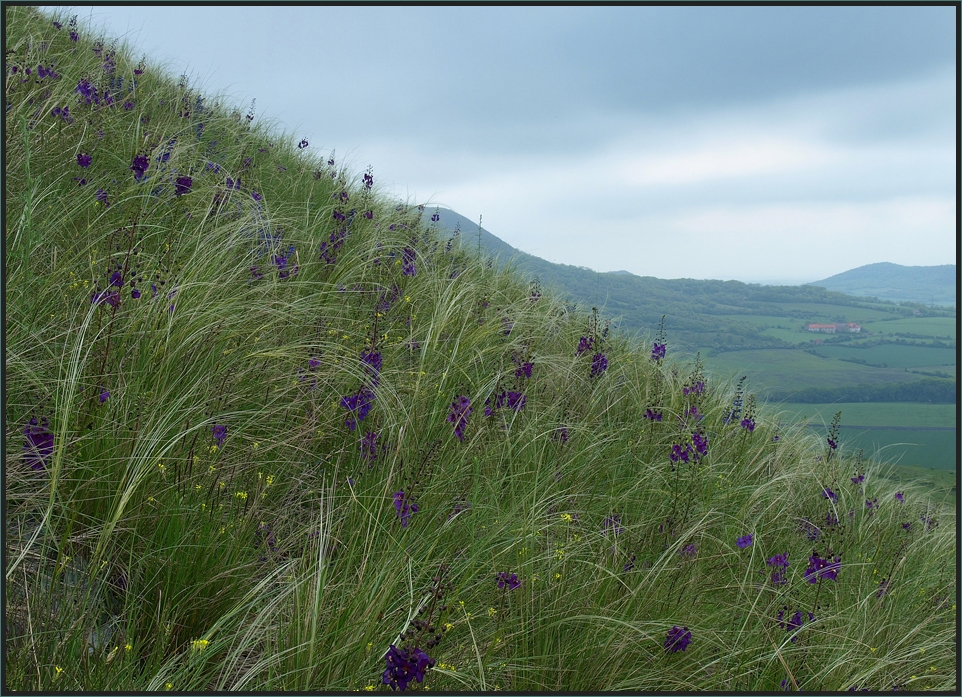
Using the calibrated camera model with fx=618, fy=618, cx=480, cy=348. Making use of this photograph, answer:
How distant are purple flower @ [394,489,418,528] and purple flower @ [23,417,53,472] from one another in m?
1.04

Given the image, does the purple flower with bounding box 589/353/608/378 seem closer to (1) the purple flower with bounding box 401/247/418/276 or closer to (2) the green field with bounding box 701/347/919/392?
(1) the purple flower with bounding box 401/247/418/276

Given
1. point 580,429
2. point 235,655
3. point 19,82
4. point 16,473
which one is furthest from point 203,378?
point 19,82

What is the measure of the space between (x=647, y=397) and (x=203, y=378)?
2.50 metres

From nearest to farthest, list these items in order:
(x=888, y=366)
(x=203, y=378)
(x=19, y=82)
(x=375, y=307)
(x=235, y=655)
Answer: (x=235, y=655) < (x=203, y=378) < (x=375, y=307) < (x=19, y=82) < (x=888, y=366)

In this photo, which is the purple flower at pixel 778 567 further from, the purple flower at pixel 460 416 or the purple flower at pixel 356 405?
the purple flower at pixel 356 405

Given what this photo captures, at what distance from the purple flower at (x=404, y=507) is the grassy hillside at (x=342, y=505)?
0.01 metres

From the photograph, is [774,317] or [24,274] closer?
[24,274]

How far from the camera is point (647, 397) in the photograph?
3729 millimetres

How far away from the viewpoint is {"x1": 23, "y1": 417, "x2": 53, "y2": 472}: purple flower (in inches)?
73.0

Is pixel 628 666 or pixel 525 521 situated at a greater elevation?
pixel 525 521

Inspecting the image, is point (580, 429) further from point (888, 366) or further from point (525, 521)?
point (888, 366)

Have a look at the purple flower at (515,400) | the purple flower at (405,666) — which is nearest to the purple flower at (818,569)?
the purple flower at (515,400)

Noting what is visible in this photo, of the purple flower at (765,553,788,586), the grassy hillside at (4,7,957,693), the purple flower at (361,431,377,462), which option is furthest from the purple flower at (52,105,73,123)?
the purple flower at (765,553,788,586)

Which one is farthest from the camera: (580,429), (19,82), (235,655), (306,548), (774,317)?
(774,317)
